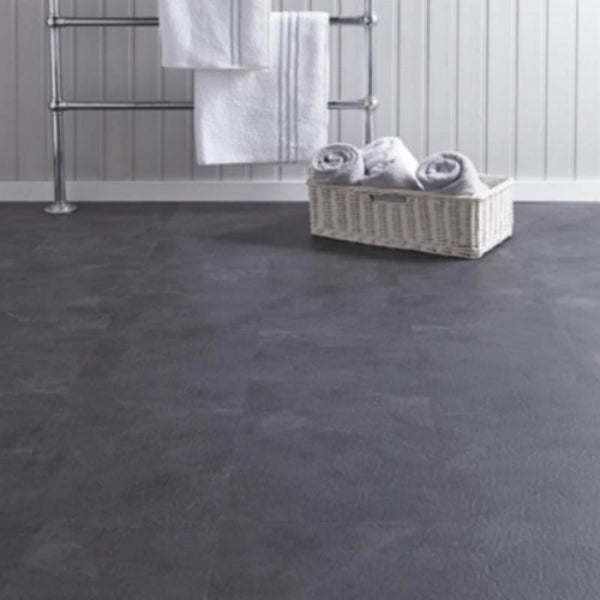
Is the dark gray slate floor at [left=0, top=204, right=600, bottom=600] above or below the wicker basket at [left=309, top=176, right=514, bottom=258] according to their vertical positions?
below

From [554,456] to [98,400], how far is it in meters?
0.65

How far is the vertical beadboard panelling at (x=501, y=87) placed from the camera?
345 centimetres

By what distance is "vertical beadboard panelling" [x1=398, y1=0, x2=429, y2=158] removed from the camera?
136 inches

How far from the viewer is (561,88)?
3.48m

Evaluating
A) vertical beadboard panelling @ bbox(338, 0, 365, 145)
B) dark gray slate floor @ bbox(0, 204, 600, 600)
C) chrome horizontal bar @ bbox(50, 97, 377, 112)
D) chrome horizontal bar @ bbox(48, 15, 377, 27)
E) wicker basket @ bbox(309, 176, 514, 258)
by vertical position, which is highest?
chrome horizontal bar @ bbox(48, 15, 377, 27)

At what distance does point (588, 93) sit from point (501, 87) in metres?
0.24

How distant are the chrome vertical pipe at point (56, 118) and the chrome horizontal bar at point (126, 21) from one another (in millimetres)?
20

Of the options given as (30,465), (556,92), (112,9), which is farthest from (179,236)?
(30,465)

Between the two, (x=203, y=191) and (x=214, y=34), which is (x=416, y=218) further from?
(x=203, y=191)

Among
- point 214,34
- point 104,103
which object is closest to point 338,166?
point 214,34

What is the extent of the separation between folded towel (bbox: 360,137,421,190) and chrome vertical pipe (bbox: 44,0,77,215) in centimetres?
87

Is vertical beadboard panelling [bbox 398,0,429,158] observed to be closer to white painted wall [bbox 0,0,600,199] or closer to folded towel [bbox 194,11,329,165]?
white painted wall [bbox 0,0,600,199]

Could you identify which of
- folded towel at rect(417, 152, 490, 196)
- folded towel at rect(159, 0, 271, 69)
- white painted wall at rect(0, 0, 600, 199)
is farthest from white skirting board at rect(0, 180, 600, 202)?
folded towel at rect(417, 152, 490, 196)

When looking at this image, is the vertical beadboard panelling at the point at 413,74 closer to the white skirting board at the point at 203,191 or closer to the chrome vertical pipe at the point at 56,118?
the white skirting board at the point at 203,191
